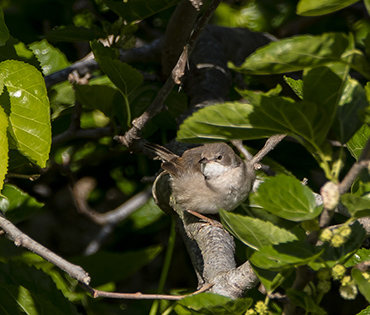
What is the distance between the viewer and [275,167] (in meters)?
2.79

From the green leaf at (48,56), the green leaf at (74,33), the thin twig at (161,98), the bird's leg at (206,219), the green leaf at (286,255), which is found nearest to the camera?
the green leaf at (286,255)

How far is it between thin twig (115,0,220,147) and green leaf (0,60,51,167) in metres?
0.44

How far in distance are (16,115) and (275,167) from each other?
1.37 meters

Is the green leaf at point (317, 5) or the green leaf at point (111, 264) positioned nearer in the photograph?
the green leaf at point (317, 5)

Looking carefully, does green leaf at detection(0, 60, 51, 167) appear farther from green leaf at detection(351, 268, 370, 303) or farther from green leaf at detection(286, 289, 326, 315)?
green leaf at detection(351, 268, 370, 303)

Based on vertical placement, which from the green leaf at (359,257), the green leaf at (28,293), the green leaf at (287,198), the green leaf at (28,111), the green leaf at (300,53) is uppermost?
the green leaf at (300,53)

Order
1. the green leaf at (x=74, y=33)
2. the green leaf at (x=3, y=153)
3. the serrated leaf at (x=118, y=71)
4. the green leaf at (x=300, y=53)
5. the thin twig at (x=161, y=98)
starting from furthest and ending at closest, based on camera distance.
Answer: the green leaf at (x=74, y=33) < the serrated leaf at (x=118, y=71) < the thin twig at (x=161, y=98) < the green leaf at (x=3, y=153) < the green leaf at (x=300, y=53)

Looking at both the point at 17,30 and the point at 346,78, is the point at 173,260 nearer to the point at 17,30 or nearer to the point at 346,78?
the point at 17,30

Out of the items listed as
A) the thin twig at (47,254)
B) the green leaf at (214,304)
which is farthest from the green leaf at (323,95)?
the thin twig at (47,254)

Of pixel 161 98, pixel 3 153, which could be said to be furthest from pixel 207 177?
pixel 3 153

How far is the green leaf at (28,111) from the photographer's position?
1947 mm

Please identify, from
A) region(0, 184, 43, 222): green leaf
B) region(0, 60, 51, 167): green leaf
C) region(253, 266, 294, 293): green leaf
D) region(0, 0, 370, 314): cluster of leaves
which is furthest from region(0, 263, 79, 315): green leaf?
region(253, 266, 294, 293): green leaf

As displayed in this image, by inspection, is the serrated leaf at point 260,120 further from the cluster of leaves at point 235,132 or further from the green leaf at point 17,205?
the green leaf at point 17,205

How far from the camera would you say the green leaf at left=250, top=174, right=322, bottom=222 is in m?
1.11
